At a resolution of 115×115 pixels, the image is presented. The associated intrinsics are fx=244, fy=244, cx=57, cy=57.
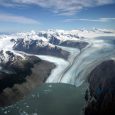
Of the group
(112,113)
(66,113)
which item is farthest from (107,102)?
(66,113)

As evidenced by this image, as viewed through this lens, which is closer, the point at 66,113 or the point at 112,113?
the point at 112,113

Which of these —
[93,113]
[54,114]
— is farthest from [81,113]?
[54,114]

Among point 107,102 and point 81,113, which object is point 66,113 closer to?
point 81,113

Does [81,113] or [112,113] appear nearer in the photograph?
[112,113]

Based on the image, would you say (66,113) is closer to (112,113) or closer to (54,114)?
(54,114)

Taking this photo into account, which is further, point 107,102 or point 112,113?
point 107,102

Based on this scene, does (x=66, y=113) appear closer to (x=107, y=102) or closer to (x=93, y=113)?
(x=93, y=113)

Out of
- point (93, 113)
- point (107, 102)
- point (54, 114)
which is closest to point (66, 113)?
point (54, 114)
